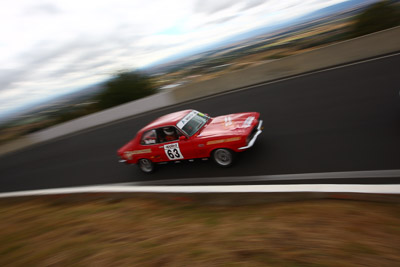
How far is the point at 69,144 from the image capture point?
41.8ft

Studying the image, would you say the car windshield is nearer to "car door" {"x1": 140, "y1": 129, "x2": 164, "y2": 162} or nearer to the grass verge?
"car door" {"x1": 140, "y1": 129, "x2": 164, "y2": 162}

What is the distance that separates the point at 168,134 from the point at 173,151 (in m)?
0.44

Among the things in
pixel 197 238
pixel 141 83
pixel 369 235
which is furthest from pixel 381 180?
pixel 141 83

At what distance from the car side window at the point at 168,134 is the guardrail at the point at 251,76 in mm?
7688

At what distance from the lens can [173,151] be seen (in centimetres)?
602

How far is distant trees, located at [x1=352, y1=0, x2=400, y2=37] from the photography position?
41.3ft

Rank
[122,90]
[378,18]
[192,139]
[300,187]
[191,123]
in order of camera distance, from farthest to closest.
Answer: [122,90], [378,18], [191,123], [192,139], [300,187]

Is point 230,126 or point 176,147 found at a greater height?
point 230,126

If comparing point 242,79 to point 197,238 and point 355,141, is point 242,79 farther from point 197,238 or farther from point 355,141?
point 197,238

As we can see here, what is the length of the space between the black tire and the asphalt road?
166 mm

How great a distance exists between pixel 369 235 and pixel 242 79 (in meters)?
10.8

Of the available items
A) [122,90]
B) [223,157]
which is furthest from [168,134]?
[122,90]

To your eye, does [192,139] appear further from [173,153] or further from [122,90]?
[122,90]

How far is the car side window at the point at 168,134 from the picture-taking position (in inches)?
232
